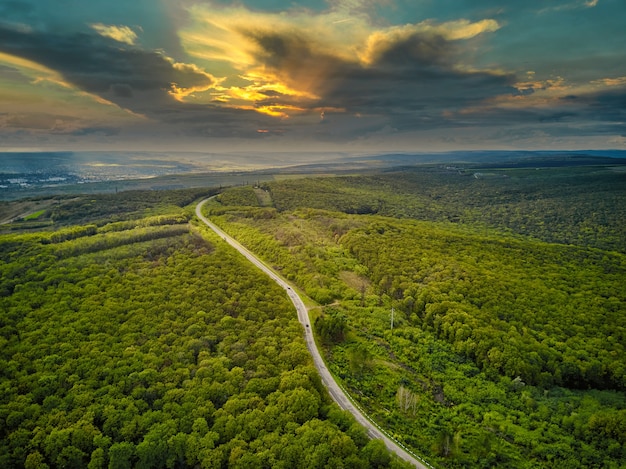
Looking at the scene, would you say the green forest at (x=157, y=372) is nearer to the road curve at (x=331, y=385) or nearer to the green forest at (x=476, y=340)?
the road curve at (x=331, y=385)

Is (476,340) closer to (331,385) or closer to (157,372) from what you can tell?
(331,385)

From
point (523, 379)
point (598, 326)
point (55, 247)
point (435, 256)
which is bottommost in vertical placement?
point (523, 379)

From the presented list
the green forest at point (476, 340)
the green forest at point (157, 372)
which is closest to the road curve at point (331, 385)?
the green forest at point (476, 340)

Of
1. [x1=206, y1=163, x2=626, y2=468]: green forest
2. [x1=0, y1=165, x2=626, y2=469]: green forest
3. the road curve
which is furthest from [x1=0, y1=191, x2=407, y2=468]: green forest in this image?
[x1=206, y1=163, x2=626, y2=468]: green forest

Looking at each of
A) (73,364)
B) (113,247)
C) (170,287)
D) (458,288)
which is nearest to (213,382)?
(73,364)

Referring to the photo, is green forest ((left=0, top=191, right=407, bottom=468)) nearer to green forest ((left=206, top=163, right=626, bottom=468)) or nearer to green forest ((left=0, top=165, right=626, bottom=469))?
green forest ((left=0, top=165, right=626, bottom=469))

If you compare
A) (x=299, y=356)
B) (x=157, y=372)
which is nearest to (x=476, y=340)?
(x=299, y=356)

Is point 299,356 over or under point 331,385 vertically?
over

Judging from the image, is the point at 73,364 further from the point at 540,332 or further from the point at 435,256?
the point at 435,256
